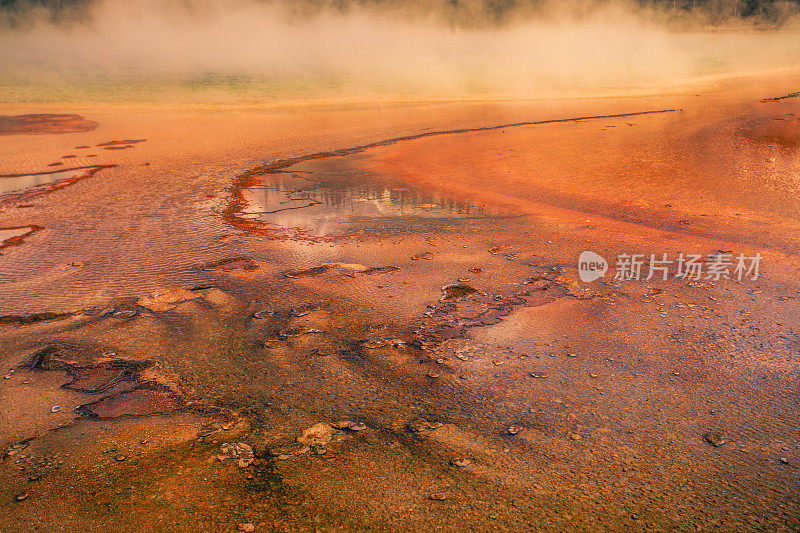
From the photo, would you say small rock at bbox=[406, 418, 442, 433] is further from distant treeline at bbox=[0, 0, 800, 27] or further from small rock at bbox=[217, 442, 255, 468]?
distant treeline at bbox=[0, 0, 800, 27]

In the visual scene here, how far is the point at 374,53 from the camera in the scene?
28359mm

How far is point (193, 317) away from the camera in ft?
12.6

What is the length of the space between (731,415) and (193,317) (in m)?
3.31

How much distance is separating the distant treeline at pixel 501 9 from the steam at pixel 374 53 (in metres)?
0.39

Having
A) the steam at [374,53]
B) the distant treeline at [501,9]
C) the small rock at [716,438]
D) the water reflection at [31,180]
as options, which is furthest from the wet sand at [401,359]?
the distant treeline at [501,9]

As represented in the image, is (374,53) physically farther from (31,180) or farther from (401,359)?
(401,359)

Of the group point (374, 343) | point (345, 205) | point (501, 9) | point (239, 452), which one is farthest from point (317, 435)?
point (501, 9)

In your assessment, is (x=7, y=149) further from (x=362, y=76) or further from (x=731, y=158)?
(x=362, y=76)

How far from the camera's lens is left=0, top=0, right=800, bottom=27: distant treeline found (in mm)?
37219

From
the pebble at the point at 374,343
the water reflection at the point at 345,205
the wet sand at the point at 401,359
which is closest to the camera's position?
the wet sand at the point at 401,359

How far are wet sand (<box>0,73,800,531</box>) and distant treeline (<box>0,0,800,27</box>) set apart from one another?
35.2m

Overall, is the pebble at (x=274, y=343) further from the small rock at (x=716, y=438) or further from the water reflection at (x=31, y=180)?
the water reflection at (x=31, y=180)

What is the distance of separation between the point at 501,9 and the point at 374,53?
15.9 m

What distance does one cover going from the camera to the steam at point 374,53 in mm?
19625
